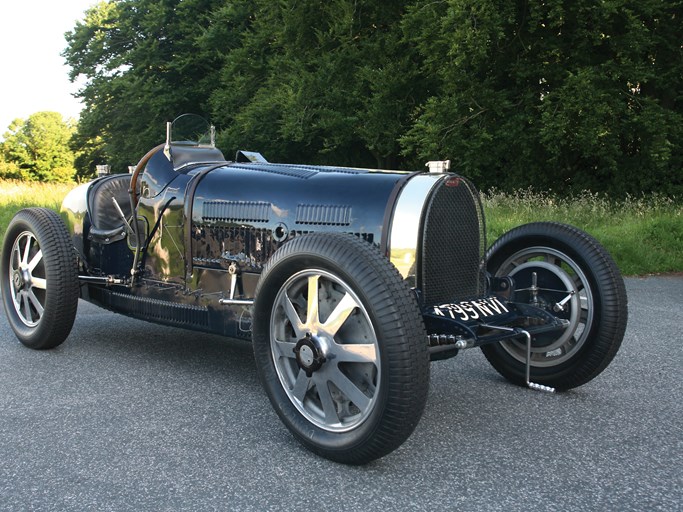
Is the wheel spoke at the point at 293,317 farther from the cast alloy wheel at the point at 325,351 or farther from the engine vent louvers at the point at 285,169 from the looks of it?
the engine vent louvers at the point at 285,169

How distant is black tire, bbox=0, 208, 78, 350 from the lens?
16.6 ft

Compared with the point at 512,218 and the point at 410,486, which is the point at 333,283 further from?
the point at 512,218

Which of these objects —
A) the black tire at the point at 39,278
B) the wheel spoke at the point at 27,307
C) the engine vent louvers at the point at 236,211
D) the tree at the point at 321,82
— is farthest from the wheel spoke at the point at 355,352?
the tree at the point at 321,82

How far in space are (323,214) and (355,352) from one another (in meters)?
1.05

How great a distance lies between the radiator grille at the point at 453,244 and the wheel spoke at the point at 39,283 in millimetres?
3033

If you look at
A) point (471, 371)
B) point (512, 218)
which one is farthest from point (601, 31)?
point (471, 371)

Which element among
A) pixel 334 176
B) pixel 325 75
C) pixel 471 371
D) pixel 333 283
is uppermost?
pixel 325 75

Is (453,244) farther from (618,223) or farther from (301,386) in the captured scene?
(618,223)

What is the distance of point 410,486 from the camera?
2975mm

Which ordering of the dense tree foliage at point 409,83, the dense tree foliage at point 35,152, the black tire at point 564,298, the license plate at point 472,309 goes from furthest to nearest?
the dense tree foliage at point 35,152 → the dense tree foliage at point 409,83 → the black tire at point 564,298 → the license plate at point 472,309

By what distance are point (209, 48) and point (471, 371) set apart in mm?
27714

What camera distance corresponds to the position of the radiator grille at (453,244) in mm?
3842

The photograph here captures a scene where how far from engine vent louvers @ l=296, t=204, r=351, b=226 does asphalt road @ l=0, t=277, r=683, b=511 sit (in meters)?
1.09

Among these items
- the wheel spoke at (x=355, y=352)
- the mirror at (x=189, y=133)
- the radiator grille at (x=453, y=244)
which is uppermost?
the mirror at (x=189, y=133)
